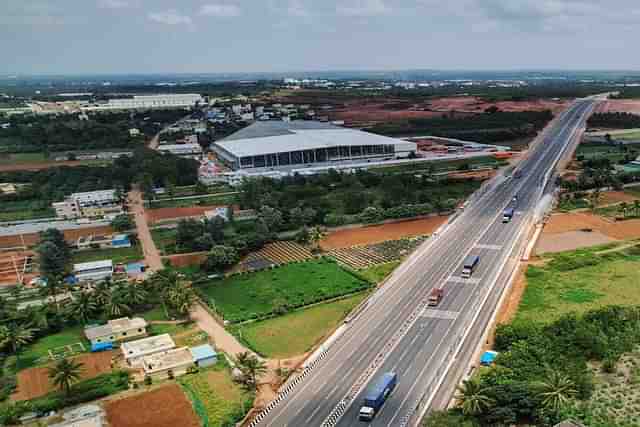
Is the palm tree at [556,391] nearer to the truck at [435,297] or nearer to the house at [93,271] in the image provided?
the truck at [435,297]

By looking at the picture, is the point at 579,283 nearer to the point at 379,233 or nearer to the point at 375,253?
the point at 375,253

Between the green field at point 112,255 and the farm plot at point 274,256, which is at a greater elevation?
the farm plot at point 274,256

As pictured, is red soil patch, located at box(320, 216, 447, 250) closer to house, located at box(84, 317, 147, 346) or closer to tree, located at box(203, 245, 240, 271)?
tree, located at box(203, 245, 240, 271)

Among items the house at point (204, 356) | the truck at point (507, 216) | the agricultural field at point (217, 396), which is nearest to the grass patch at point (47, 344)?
the house at point (204, 356)

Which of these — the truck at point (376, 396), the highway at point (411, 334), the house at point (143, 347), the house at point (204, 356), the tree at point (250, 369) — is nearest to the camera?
the truck at point (376, 396)

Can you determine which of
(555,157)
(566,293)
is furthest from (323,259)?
(555,157)

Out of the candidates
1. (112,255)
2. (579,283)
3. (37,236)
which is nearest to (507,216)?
(579,283)

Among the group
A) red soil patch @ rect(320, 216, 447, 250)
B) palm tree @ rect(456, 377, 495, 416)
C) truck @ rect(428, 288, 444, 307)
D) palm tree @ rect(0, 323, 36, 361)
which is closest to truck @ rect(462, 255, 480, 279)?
truck @ rect(428, 288, 444, 307)
